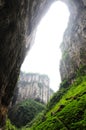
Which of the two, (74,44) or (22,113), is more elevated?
(74,44)

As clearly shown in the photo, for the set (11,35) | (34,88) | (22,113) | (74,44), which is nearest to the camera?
(11,35)

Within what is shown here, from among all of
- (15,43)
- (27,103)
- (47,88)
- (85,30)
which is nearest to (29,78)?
(47,88)

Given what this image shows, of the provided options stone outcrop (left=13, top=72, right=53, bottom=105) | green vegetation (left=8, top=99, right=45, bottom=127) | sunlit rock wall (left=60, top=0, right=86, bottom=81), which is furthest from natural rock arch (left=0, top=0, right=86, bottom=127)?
stone outcrop (left=13, top=72, right=53, bottom=105)

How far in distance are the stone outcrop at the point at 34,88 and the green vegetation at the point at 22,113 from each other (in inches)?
408

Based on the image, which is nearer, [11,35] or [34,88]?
[11,35]

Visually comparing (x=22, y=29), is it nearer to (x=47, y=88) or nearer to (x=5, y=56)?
(x=5, y=56)

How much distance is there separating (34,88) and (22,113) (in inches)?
942

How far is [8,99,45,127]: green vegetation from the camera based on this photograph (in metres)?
56.8

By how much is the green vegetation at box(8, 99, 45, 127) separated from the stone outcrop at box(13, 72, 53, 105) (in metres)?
10.4

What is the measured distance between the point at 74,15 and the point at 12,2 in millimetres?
34592

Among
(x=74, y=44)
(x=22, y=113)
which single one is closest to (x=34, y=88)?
(x=22, y=113)

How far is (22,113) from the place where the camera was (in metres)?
58.8

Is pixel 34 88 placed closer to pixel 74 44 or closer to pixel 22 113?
pixel 22 113

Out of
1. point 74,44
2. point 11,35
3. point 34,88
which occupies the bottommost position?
point 34,88
